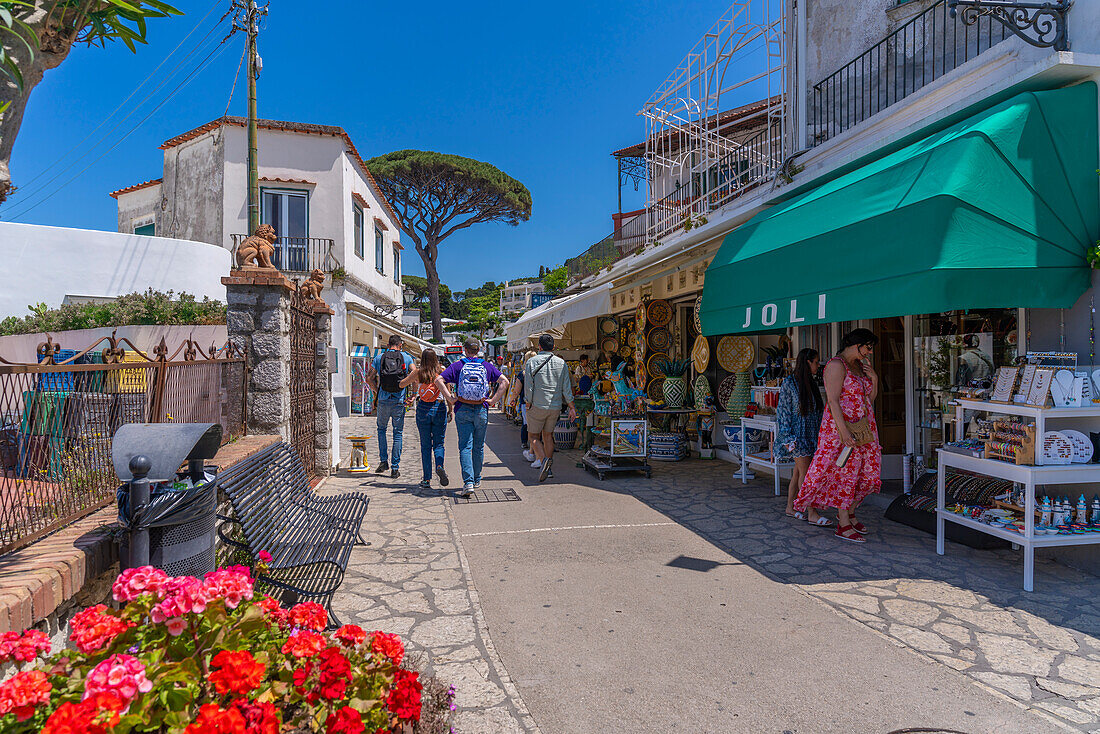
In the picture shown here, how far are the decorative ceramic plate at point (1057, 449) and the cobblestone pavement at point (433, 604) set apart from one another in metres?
3.95

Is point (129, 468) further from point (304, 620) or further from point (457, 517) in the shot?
point (457, 517)

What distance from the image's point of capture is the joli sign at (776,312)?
557cm

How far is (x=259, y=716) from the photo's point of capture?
1623mm

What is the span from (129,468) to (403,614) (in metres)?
1.94

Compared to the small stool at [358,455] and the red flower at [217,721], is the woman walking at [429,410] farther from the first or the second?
the red flower at [217,721]

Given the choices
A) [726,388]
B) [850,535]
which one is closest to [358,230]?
[726,388]

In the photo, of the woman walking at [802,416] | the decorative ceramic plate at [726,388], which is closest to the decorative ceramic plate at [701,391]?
the decorative ceramic plate at [726,388]

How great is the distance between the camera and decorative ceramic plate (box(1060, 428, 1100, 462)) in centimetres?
439

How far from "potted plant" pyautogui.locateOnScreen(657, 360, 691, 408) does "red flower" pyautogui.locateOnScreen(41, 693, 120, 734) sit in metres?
9.30

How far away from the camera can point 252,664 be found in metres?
1.65

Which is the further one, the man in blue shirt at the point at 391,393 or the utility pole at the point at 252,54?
the utility pole at the point at 252,54

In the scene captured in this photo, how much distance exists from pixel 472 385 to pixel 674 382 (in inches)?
170

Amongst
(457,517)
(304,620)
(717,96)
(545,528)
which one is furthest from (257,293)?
(717,96)

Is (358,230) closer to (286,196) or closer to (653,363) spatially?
(286,196)
